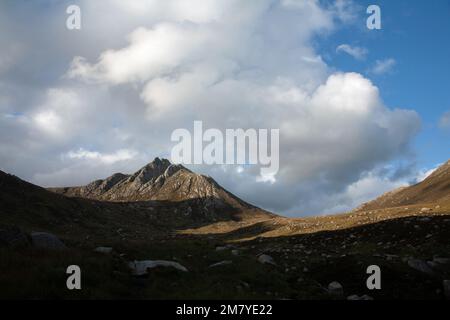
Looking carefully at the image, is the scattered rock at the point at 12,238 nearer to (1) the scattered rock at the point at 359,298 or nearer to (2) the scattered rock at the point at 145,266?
(2) the scattered rock at the point at 145,266

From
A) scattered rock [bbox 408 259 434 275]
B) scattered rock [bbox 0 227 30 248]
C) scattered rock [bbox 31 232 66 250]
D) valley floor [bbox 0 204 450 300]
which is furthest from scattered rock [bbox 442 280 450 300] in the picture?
scattered rock [bbox 0 227 30 248]

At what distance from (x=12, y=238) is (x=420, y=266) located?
22249 mm

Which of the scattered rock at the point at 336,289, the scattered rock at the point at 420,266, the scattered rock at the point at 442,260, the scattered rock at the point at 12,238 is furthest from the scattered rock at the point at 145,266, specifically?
the scattered rock at the point at 442,260

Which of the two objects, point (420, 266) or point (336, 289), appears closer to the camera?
point (336, 289)

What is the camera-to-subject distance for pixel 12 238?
2111 centimetres

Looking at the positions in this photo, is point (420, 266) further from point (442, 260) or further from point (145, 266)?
point (145, 266)

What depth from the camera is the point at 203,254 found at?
25.7m

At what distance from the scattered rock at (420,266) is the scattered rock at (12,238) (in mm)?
21001

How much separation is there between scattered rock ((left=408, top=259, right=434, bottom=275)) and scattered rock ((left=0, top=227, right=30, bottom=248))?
21001 mm

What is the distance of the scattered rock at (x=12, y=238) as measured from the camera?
20558 millimetres

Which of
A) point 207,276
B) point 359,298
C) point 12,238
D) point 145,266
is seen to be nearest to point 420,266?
point 359,298
